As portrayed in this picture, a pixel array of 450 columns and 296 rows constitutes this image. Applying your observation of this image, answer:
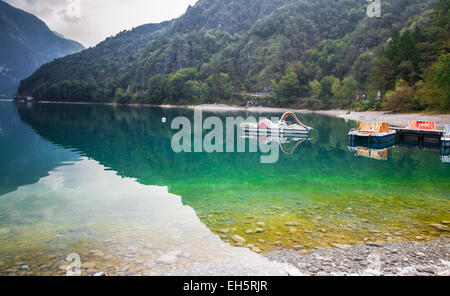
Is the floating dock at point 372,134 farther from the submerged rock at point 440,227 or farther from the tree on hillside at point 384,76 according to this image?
the tree on hillside at point 384,76

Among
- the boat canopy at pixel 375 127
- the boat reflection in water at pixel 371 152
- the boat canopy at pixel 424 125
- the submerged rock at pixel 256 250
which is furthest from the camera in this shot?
the boat canopy at pixel 424 125

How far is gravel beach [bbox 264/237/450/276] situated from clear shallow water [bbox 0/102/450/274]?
0.64 metres

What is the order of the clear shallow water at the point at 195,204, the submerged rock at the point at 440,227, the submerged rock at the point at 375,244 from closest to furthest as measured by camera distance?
the submerged rock at the point at 375,244 < the clear shallow water at the point at 195,204 < the submerged rock at the point at 440,227

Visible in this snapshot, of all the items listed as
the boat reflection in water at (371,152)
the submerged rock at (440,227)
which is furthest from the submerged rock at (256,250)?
the boat reflection in water at (371,152)

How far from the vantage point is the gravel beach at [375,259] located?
782cm

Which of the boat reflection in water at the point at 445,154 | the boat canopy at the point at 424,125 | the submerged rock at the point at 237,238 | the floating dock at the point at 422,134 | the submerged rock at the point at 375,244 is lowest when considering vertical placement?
the submerged rock at the point at 237,238

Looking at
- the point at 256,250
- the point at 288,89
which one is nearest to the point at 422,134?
the point at 256,250

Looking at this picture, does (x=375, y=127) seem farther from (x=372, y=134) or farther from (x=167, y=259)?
(x=167, y=259)

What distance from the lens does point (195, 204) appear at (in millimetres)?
14109

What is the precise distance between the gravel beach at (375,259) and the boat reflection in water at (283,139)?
975 inches

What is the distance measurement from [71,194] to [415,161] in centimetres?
2692
